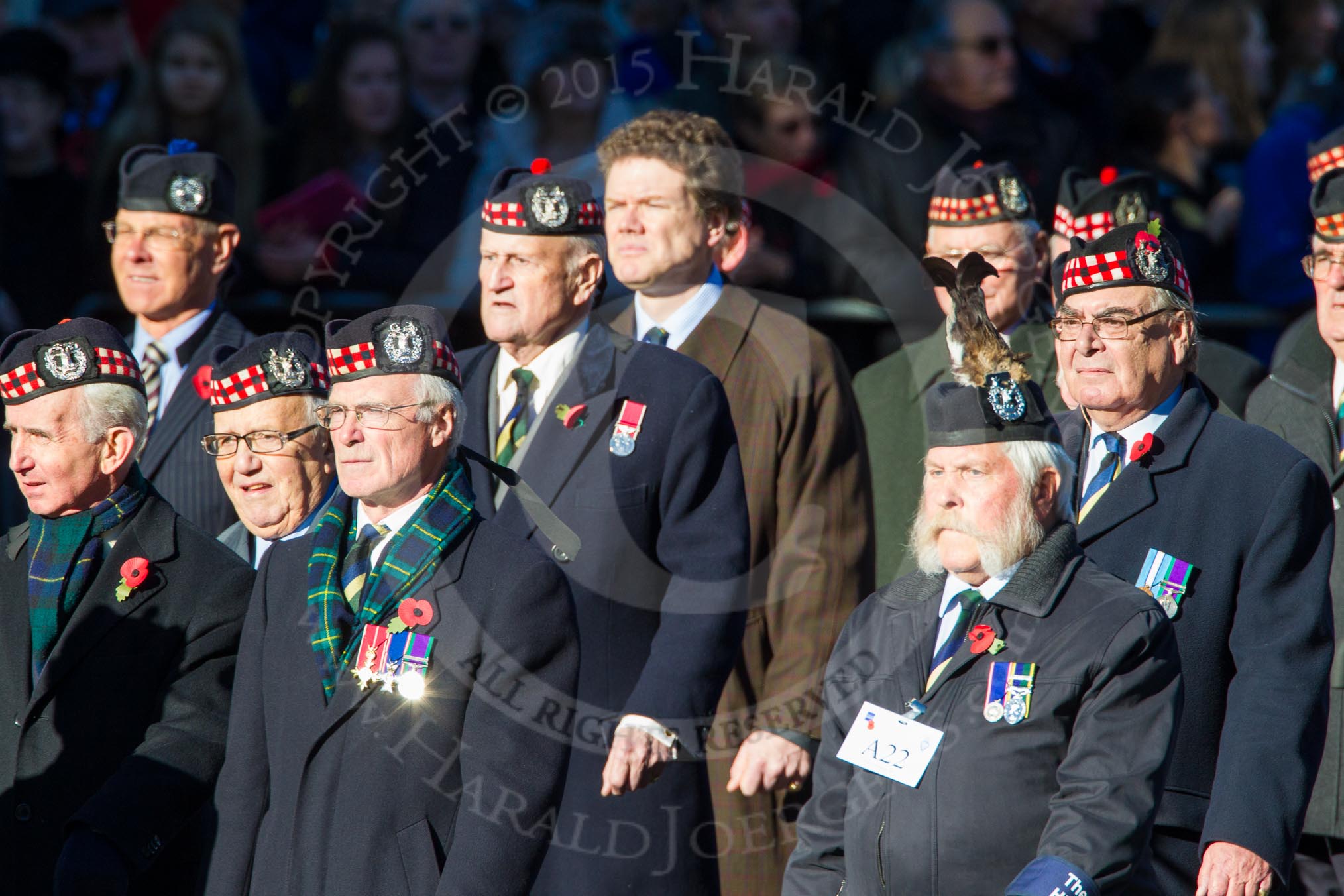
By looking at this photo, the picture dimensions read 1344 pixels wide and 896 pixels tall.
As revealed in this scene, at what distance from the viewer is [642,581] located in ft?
16.5

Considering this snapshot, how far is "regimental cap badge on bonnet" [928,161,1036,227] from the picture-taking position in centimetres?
605

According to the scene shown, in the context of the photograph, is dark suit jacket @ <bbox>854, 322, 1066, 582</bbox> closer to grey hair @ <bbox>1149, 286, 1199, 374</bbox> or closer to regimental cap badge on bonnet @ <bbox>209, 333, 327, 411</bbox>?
grey hair @ <bbox>1149, 286, 1199, 374</bbox>

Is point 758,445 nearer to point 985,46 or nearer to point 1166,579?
point 1166,579

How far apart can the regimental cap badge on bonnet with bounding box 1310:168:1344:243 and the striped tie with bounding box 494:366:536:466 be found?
224 centimetres

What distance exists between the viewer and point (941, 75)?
7.86 meters

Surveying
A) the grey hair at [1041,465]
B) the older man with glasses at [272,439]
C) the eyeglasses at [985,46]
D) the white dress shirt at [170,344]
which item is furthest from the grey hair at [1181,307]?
the eyeglasses at [985,46]

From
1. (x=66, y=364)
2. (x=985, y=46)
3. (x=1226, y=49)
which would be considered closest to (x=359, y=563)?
(x=66, y=364)

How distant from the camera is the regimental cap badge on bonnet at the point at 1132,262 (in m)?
4.68

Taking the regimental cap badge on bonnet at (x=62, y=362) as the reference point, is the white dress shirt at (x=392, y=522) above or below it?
below

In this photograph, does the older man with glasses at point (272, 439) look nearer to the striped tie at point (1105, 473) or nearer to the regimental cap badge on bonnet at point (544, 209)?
the regimental cap badge on bonnet at point (544, 209)

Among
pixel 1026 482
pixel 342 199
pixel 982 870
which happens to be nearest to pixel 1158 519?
pixel 1026 482

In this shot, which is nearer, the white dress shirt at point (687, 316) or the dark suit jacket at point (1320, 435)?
the dark suit jacket at point (1320, 435)

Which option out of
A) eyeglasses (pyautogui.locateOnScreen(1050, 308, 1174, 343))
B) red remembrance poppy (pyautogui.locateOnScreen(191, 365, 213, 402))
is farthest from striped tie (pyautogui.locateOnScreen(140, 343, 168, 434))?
eyeglasses (pyautogui.locateOnScreen(1050, 308, 1174, 343))

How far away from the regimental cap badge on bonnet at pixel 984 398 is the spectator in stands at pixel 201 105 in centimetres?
430
